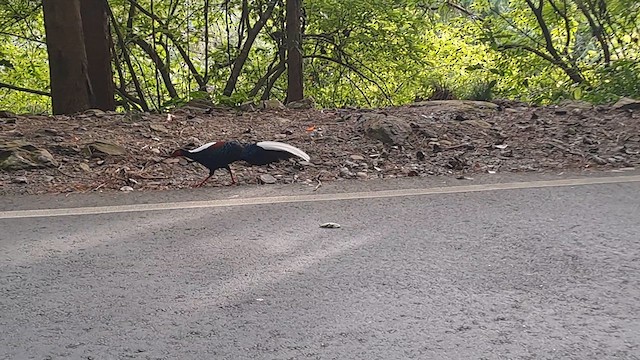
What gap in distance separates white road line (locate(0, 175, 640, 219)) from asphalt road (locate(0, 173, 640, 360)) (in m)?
0.06

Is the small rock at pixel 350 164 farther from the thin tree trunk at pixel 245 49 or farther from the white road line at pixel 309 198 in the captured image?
the thin tree trunk at pixel 245 49

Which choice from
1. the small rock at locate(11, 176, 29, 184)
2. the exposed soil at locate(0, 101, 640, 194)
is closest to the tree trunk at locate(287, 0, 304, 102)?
the exposed soil at locate(0, 101, 640, 194)

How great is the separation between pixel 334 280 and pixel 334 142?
108 inches

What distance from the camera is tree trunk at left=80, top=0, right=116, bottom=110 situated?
7691mm

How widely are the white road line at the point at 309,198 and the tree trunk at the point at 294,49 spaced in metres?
4.93

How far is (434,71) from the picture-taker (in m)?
13.4

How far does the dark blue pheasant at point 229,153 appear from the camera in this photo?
4.03 metres

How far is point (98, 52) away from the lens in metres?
7.75

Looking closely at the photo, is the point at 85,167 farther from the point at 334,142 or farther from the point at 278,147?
the point at 334,142

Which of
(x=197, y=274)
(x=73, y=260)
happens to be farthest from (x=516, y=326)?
(x=73, y=260)

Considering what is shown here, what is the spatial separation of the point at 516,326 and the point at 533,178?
7.70 ft

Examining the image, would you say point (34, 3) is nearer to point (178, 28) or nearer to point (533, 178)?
point (178, 28)

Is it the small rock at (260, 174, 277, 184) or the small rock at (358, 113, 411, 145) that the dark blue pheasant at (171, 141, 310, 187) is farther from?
the small rock at (358, 113, 411, 145)

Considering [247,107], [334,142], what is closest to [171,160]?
[334,142]
